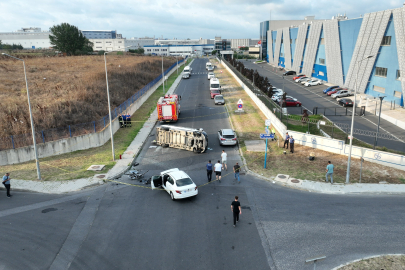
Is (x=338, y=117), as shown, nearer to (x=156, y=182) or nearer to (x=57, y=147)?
(x=156, y=182)

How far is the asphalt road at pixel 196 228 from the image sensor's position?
1080 centimetres

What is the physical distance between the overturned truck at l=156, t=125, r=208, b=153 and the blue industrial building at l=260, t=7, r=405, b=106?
1239 centimetres

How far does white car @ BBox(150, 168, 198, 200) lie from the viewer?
15.2 meters

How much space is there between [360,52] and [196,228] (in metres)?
44.2

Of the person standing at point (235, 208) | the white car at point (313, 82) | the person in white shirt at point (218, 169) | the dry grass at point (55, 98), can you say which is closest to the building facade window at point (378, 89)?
the white car at point (313, 82)

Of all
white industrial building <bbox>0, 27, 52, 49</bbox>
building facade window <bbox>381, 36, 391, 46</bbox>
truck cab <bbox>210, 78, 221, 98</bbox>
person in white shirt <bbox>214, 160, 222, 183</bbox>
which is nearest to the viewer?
person in white shirt <bbox>214, 160, 222, 183</bbox>

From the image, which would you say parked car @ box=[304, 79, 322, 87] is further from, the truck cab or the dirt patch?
the dirt patch

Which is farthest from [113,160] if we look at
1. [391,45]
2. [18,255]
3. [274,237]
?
[391,45]

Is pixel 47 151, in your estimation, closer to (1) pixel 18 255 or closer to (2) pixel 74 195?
(2) pixel 74 195

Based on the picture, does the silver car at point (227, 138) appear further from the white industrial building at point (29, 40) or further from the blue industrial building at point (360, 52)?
the white industrial building at point (29, 40)

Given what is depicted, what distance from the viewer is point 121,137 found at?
28141mm

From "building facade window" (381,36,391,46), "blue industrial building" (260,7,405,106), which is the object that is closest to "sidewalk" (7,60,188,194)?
"blue industrial building" (260,7,405,106)

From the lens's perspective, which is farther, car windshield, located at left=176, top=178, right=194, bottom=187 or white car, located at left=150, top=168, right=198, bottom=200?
car windshield, located at left=176, top=178, right=194, bottom=187

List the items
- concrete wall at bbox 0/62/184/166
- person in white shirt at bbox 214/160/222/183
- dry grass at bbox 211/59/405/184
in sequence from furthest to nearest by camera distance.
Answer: concrete wall at bbox 0/62/184/166 < dry grass at bbox 211/59/405/184 < person in white shirt at bbox 214/160/222/183
